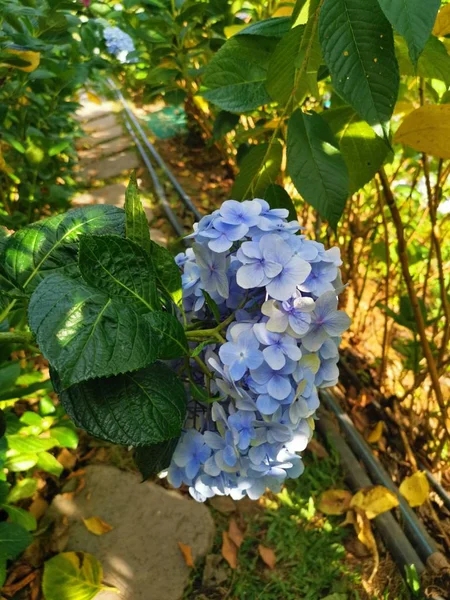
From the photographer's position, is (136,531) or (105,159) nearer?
(136,531)

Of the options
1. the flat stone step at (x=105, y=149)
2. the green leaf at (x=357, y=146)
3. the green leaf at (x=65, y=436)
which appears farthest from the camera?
the flat stone step at (x=105, y=149)

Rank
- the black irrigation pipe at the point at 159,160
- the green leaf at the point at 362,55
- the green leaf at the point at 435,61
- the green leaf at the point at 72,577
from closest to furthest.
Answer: the green leaf at the point at 362,55 < the green leaf at the point at 435,61 < the green leaf at the point at 72,577 < the black irrigation pipe at the point at 159,160

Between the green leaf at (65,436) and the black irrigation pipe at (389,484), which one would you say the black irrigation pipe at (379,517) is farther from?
the green leaf at (65,436)

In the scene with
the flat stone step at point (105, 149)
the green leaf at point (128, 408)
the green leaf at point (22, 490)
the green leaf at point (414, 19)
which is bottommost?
the green leaf at point (22, 490)

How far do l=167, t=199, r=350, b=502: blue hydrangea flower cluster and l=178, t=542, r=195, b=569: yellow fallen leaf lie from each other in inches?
30.5

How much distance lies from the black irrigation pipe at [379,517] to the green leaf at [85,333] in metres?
1.19

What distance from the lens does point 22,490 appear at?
1.40 meters

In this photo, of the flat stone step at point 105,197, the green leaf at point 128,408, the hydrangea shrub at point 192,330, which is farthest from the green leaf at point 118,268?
the flat stone step at point 105,197

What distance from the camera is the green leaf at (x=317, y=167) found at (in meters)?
0.78

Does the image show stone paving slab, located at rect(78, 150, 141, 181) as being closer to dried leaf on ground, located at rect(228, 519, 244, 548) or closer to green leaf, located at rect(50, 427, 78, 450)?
green leaf, located at rect(50, 427, 78, 450)

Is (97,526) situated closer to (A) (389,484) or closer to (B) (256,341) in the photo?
(A) (389,484)

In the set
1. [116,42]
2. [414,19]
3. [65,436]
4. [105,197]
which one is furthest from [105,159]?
[414,19]

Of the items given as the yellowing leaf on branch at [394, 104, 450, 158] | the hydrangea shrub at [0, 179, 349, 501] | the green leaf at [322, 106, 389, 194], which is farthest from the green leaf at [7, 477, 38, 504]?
the yellowing leaf on branch at [394, 104, 450, 158]

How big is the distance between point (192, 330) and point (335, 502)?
1075mm
